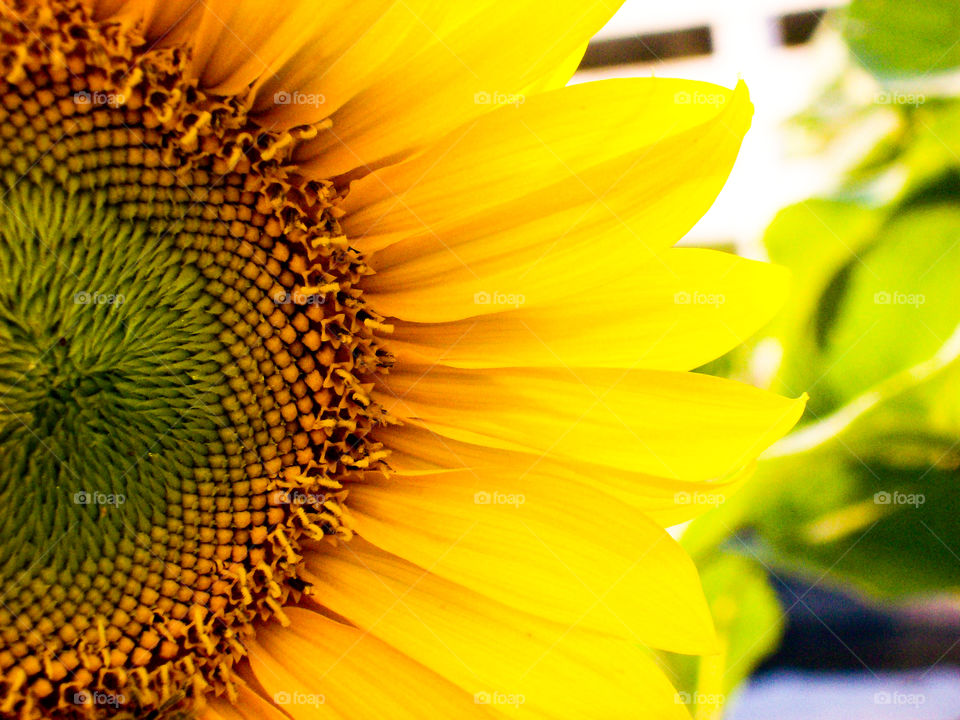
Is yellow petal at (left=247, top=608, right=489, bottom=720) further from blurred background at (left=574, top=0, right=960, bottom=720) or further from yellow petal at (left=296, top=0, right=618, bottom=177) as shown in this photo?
yellow petal at (left=296, top=0, right=618, bottom=177)

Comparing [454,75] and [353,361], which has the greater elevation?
[454,75]

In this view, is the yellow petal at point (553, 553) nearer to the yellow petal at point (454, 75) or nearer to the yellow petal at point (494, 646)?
the yellow petal at point (494, 646)

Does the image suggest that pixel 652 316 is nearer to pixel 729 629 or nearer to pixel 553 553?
A: pixel 553 553

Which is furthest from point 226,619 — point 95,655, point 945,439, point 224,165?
point 945,439

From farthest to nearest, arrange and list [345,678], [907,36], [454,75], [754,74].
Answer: [754,74], [907,36], [345,678], [454,75]

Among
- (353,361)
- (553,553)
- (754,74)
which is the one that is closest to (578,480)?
(553,553)

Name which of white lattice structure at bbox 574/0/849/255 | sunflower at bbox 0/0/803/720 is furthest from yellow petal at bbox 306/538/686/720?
white lattice structure at bbox 574/0/849/255
